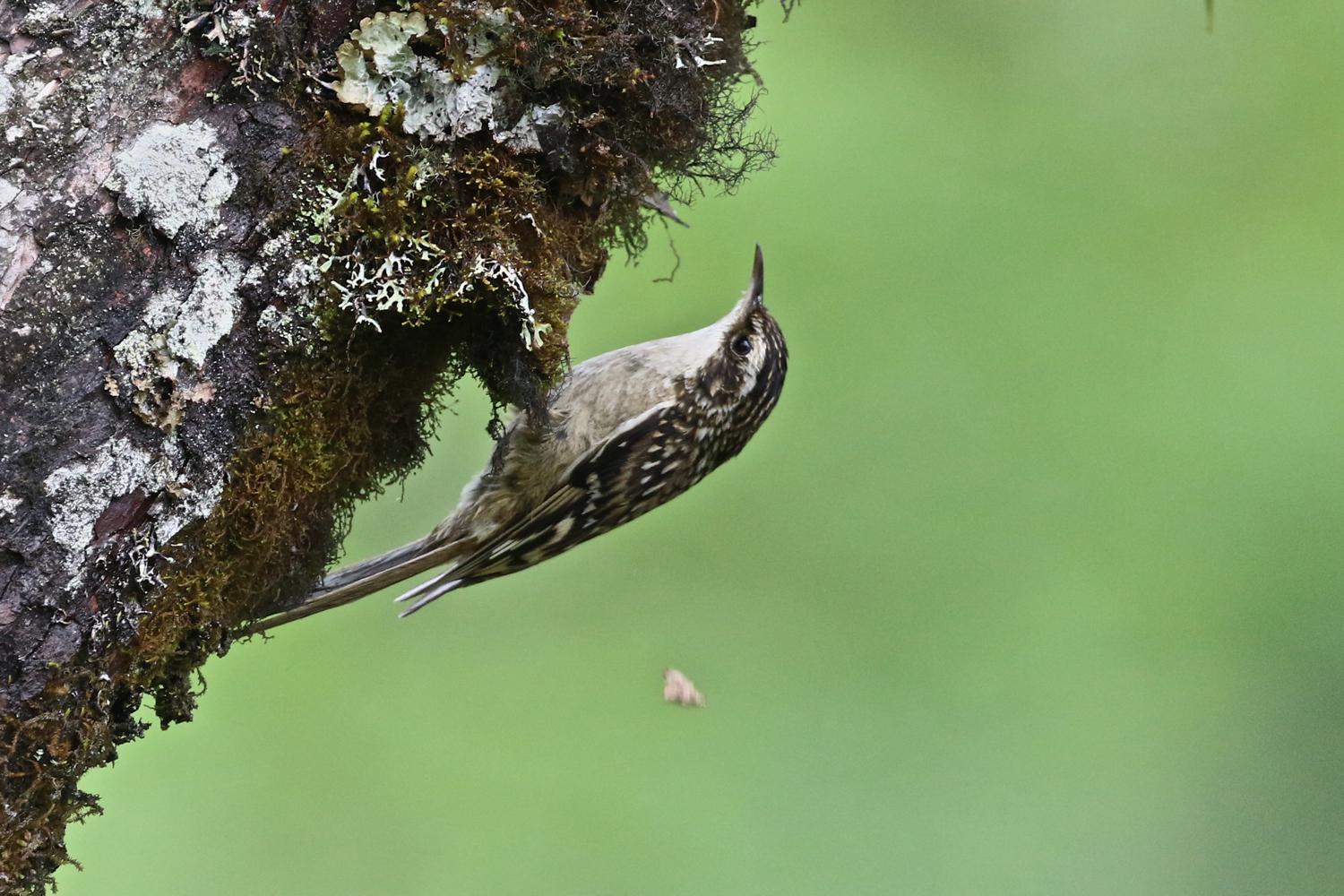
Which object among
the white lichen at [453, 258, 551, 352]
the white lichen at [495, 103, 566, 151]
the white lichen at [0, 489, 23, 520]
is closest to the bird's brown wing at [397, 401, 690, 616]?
the white lichen at [453, 258, 551, 352]

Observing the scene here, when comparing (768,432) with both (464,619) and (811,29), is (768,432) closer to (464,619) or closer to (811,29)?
(464,619)

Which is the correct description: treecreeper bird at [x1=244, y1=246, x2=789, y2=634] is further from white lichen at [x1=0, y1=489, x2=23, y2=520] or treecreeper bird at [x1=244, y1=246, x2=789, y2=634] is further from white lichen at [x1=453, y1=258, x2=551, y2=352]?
white lichen at [x1=0, y1=489, x2=23, y2=520]

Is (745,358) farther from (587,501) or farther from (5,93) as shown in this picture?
(5,93)

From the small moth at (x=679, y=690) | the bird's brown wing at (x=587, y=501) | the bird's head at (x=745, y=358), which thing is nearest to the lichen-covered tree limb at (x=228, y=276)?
the bird's brown wing at (x=587, y=501)

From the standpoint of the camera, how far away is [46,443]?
1.71m

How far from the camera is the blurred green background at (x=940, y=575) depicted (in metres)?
4.69

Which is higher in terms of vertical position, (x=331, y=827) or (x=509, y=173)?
(x=509, y=173)

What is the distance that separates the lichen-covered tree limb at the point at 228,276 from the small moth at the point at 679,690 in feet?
8.32

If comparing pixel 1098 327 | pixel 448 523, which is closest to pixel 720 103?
pixel 448 523

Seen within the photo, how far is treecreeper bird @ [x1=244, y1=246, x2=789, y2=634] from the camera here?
305cm

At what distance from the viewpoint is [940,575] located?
5230mm

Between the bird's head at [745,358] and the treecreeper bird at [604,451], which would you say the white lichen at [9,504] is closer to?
the treecreeper bird at [604,451]

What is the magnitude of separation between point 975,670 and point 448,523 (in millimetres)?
2989

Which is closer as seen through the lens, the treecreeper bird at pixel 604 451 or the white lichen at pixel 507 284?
the white lichen at pixel 507 284
